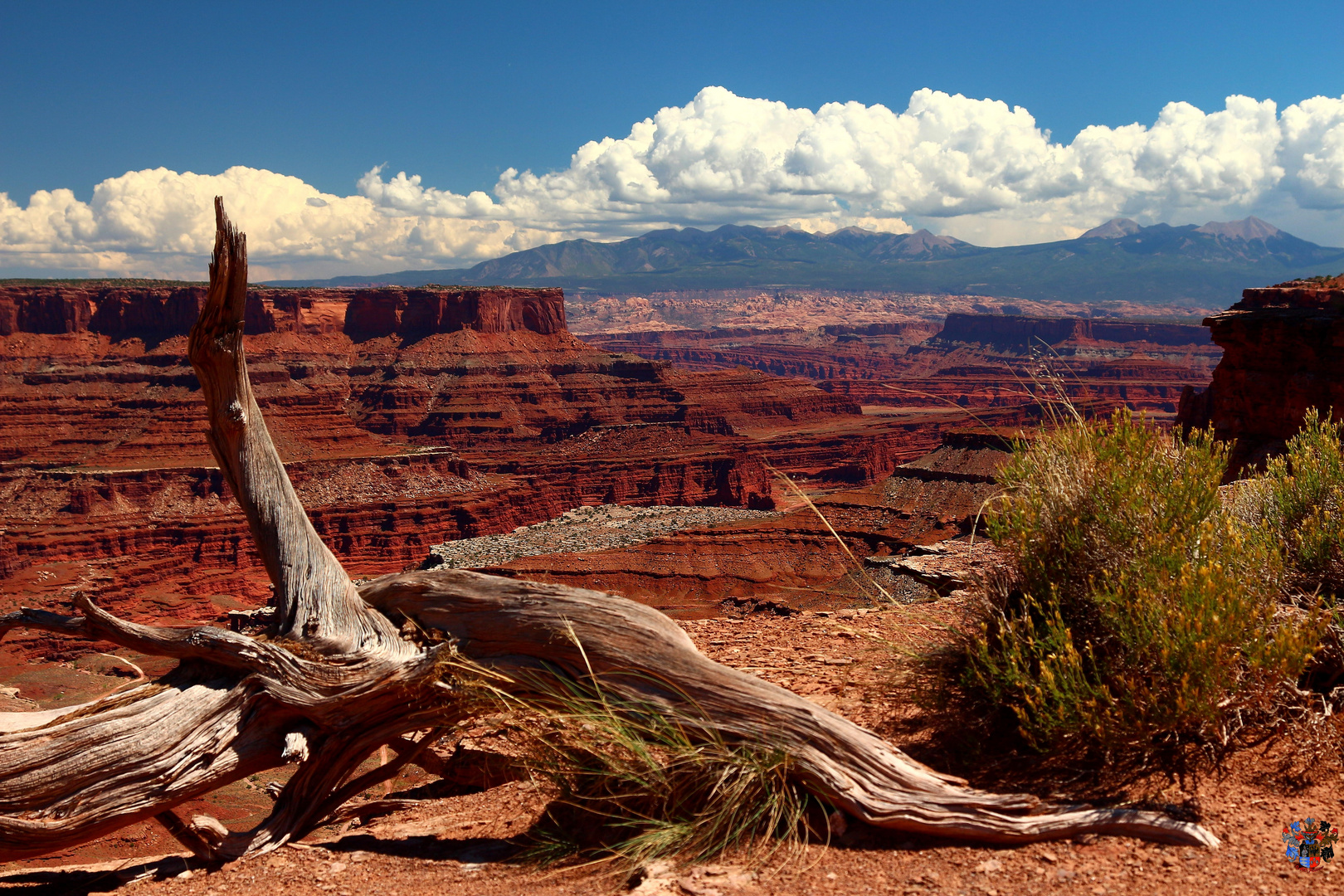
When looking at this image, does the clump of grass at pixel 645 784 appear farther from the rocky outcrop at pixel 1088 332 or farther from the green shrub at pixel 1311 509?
the rocky outcrop at pixel 1088 332

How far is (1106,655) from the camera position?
5004mm

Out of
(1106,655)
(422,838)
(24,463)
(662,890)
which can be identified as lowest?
(24,463)

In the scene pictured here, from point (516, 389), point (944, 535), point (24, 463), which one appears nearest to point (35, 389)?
point (24, 463)

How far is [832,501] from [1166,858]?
159 feet

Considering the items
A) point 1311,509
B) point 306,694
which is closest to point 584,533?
point 306,694

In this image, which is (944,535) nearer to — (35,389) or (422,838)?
(422,838)

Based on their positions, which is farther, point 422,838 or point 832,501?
point 832,501

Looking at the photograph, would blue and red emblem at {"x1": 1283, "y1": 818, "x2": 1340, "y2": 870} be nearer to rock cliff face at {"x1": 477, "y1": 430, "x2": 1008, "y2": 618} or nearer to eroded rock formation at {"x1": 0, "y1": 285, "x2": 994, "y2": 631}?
rock cliff face at {"x1": 477, "y1": 430, "x2": 1008, "y2": 618}

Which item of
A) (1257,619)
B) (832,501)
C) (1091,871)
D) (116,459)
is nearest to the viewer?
(1091,871)

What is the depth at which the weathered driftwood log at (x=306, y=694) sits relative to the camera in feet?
16.6

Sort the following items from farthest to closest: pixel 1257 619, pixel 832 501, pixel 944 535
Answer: pixel 832 501 < pixel 944 535 < pixel 1257 619

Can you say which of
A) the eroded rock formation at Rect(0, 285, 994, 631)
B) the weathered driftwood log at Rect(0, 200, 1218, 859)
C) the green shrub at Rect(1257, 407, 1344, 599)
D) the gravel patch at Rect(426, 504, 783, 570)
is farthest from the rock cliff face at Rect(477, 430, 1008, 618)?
the weathered driftwood log at Rect(0, 200, 1218, 859)

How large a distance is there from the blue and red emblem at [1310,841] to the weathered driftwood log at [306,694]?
56.6 inches

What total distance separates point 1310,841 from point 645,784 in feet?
10.4
